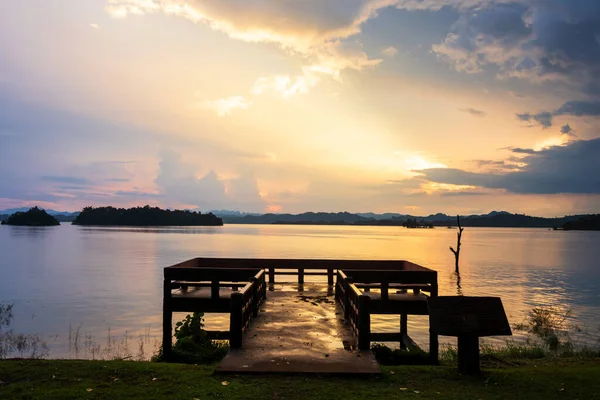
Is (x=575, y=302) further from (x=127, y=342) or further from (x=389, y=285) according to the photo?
(x=127, y=342)

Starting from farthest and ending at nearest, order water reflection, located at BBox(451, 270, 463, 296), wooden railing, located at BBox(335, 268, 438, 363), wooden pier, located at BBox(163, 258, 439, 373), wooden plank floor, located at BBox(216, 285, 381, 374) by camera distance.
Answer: water reflection, located at BBox(451, 270, 463, 296), wooden railing, located at BBox(335, 268, 438, 363), wooden pier, located at BBox(163, 258, 439, 373), wooden plank floor, located at BBox(216, 285, 381, 374)

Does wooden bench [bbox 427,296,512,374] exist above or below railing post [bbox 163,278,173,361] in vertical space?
above

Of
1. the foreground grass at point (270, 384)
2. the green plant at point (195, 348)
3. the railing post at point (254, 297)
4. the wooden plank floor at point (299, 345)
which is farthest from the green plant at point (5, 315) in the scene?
the foreground grass at point (270, 384)

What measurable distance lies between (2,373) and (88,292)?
32005 millimetres

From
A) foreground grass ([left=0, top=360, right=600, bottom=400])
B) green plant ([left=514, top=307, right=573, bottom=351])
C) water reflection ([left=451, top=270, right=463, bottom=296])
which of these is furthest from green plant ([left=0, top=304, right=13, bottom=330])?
water reflection ([left=451, top=270, right=463, bottom=296])

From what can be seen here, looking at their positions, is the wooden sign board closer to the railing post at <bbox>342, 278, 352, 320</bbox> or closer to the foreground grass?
the foreground grass

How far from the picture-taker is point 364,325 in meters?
11.3

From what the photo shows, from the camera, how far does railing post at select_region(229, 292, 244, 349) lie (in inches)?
440

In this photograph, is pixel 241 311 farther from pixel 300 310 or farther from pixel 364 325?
pixel 300 310

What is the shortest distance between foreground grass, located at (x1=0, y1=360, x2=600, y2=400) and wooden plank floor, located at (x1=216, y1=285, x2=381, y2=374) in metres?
0.39

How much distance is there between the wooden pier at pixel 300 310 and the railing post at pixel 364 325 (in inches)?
0.9

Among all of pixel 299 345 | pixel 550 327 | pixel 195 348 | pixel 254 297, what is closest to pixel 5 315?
pixel 195 348

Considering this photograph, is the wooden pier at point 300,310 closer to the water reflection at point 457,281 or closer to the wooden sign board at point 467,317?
the wooden sign board at point 467,317

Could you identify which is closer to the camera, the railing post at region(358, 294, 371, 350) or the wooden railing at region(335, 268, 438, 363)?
the railing post at region(358, 294, 371, 350)
